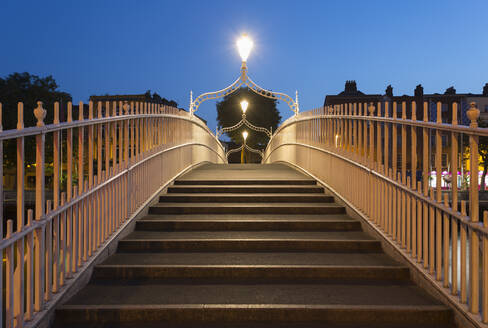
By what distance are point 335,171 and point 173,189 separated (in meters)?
2.72

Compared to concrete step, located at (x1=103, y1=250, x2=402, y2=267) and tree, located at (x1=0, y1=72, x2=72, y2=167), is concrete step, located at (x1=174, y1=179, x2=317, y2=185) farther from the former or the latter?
tree, located at (x1=0, y1=72, x2=72, y2=167)

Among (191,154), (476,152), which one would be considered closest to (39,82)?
(191,154)

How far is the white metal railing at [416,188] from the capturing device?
9.83ft

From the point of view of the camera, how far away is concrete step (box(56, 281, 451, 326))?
327cm

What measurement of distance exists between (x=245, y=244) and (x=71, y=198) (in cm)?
198

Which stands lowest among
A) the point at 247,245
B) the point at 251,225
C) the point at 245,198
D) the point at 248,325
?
the point at 248,325

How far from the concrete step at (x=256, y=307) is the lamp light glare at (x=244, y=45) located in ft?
23.8

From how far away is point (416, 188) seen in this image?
391 cm

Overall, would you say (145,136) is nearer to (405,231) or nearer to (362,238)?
(362,238)

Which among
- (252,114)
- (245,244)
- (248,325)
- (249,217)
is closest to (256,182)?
(249,217)

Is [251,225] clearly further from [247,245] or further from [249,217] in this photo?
[247,245]

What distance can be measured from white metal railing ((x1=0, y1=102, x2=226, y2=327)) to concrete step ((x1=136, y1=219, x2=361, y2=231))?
0.37m

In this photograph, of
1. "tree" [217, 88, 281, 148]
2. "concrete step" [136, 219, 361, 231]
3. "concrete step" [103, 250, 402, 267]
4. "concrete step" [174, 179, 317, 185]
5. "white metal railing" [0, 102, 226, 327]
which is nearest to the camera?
"white metal railing" [0, 102, 226, 327]

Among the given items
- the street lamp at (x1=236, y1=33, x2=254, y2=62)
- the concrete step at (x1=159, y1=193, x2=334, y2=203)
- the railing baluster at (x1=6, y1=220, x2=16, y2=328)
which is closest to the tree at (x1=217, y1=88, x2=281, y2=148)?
the street lamp at (x1=236, y1=33, x2=254, y2=62)
